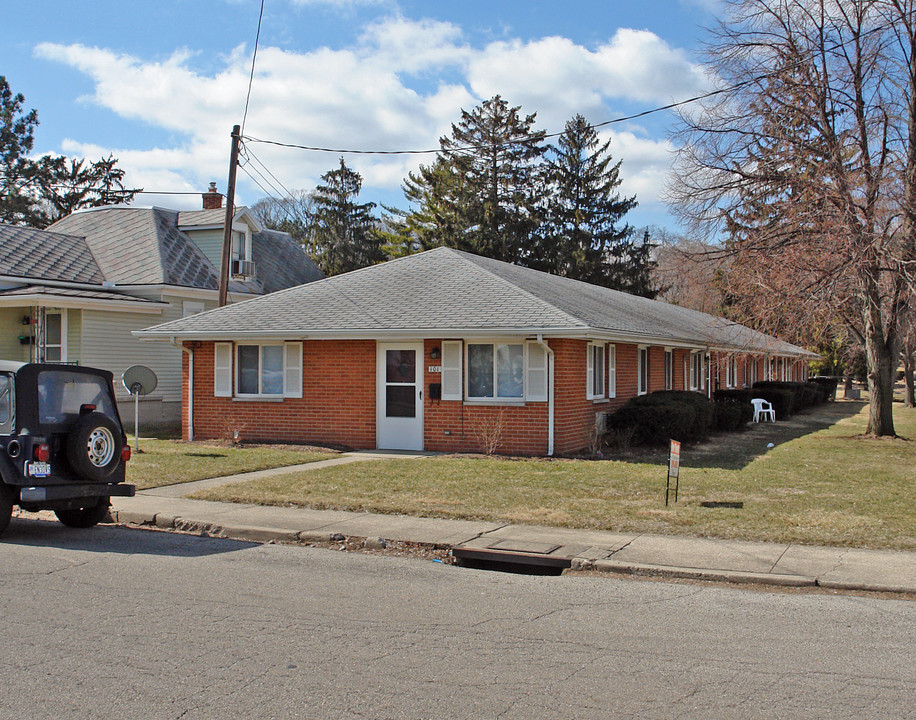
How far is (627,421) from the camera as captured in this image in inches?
749

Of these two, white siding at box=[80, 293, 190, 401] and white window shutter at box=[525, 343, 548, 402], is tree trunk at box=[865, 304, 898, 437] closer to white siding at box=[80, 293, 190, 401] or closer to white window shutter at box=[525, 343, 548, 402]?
white window shutter at box=[525, 343, 548, 402]

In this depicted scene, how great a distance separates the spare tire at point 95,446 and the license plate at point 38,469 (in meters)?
0.30

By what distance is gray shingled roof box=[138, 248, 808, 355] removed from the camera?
17359 mm

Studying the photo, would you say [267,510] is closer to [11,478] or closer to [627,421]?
[11,478]

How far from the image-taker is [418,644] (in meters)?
5.91

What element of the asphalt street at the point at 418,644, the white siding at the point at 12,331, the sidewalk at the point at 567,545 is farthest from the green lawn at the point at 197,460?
the white siding at the point at 12,331

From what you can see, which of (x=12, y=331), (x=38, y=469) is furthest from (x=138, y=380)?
(x=12, y=331)

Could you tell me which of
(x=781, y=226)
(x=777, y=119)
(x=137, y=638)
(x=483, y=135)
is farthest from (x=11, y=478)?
(x=483, y=135)

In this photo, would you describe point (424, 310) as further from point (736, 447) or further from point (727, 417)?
point (727, 417)

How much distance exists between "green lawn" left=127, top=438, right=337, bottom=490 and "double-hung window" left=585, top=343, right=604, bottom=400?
5632 millimetres

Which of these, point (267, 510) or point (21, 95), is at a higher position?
point (21, 95)

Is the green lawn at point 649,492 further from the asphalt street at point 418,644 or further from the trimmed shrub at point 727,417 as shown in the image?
the trimmed shrub at point 727,417

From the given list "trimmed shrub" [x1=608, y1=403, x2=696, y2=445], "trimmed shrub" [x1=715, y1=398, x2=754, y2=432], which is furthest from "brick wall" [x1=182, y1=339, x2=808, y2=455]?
"trimmed shrub" [x1=715, y1=398, x2=754, y2=432]

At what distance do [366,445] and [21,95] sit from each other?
4264 centimetres
